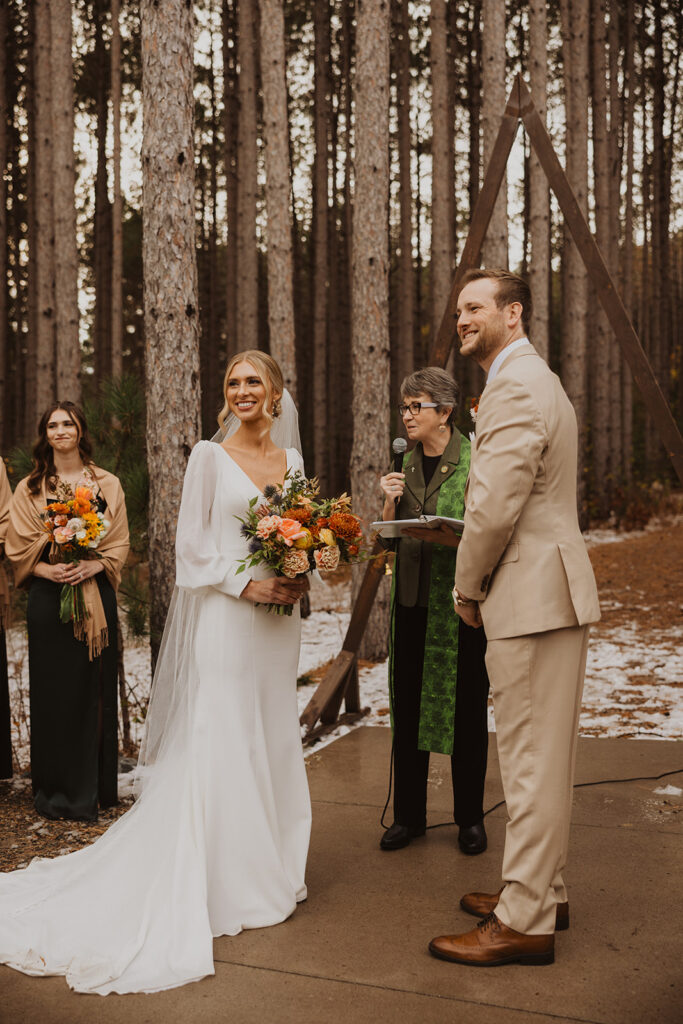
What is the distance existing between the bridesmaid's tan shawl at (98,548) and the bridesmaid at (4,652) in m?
0.14

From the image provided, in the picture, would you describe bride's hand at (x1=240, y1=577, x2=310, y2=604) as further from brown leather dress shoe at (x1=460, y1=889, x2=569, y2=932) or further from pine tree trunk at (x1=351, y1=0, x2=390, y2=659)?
pine tree trunk at (x1=351, y1=0, x2=390, y2=659)

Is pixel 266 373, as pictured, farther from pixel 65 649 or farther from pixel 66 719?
pixel 66 719

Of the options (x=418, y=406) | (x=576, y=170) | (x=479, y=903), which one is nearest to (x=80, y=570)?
(x=418, y=406)

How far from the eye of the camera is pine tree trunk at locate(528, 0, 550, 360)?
1366 centimetres

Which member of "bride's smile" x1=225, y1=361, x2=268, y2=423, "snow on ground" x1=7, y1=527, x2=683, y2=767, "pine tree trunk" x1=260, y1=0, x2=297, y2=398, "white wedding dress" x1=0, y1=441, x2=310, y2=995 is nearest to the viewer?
"white wedding dress" x1=0, y1=441, x2=310, y2=995

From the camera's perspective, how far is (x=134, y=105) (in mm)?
20984

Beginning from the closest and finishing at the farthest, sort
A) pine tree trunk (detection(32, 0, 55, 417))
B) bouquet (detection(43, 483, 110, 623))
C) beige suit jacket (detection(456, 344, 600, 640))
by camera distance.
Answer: beige suit jacket (detection(456, 344, 600, 640)) → bouquet (detection(43, 483, 110, 623)) → pine tree trunk (detection(32, 0, 55, 417))

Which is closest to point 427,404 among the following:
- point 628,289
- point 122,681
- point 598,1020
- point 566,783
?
point 566,783

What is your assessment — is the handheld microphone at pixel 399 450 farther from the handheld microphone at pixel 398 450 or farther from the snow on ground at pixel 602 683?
the snow on ground at pixel 602 683

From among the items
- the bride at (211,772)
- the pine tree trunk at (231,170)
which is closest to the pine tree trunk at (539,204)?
the pine tree trunk at (231,170)

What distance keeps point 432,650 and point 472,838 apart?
0.92m

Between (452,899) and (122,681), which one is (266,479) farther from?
(122,681)

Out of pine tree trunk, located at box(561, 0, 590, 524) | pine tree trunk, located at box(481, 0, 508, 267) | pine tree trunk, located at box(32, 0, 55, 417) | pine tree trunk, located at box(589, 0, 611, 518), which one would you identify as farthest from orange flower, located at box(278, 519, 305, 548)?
pine tree trunk, located at box(589, 0, 611, 518)

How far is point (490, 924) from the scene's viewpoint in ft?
11.2
